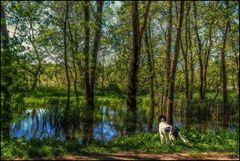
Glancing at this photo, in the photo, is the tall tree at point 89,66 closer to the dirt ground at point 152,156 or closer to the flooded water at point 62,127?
the flooded water at point 62,127

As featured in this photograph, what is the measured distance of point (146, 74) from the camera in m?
29.3

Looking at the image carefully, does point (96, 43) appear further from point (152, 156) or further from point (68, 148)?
point (152, 156)

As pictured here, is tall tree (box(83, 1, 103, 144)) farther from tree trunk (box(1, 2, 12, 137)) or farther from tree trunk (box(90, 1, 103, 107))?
tree trunk (box(1, 2, 12, 137))

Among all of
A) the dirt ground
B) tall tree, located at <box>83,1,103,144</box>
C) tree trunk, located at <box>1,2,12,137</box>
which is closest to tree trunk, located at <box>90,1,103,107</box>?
tall tree, located at <box>83,1,103,144</box>

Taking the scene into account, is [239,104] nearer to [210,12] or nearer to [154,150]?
[210,12]

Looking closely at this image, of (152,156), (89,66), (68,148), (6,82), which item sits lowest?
(152,156)

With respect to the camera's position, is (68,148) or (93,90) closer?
(68,148)

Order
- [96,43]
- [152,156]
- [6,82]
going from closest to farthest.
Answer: [6,82] < [152,156] < [96,43]

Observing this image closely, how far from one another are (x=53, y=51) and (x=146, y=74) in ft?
19.1

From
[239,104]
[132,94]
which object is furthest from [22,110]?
[239,104]

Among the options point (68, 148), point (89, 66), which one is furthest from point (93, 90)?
point (68, 148)

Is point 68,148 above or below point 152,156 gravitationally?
above

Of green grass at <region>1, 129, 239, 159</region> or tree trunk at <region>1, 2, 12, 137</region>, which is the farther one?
tree trunk at <region>1, 2, 12, 137</region>

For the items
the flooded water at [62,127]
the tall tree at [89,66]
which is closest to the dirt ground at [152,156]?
the flooded water at [62,127]
